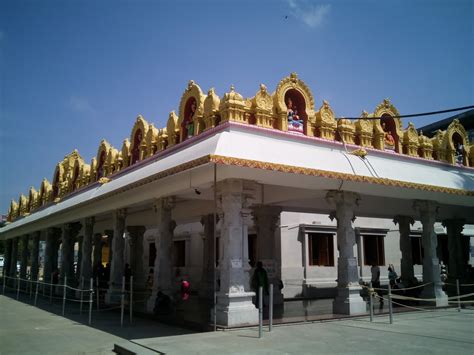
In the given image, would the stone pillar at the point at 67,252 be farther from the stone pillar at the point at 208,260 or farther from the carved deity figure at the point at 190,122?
the carved deity figure at the point at 190,122

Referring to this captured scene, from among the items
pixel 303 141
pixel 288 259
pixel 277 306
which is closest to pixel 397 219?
pixel 288 259

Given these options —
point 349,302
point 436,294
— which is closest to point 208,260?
point 349,302

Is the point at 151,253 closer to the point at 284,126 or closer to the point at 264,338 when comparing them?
the point at 284,126

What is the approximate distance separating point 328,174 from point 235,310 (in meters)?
4.28

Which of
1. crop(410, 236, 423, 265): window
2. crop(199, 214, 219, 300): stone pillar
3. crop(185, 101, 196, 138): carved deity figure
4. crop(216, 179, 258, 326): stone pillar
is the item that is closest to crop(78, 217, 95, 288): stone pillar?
crop(199, 214, 219, 300): stone pillar

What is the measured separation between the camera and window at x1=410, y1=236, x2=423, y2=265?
26094 mm

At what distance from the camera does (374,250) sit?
2378cm

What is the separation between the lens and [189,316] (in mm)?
11938

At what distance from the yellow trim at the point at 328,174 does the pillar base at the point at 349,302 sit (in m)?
3.29

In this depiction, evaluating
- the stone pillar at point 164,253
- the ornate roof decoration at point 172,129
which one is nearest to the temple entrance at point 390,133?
the ornate roof decoration at point 172,129

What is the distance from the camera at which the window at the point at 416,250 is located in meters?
26.1

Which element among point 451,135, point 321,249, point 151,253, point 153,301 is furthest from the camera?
point 151,253

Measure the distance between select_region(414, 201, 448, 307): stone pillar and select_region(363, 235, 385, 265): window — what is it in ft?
29.2

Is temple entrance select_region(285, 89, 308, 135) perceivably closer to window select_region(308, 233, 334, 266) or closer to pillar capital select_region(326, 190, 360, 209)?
pillar capital select_region(326, 190, 360, 209)
